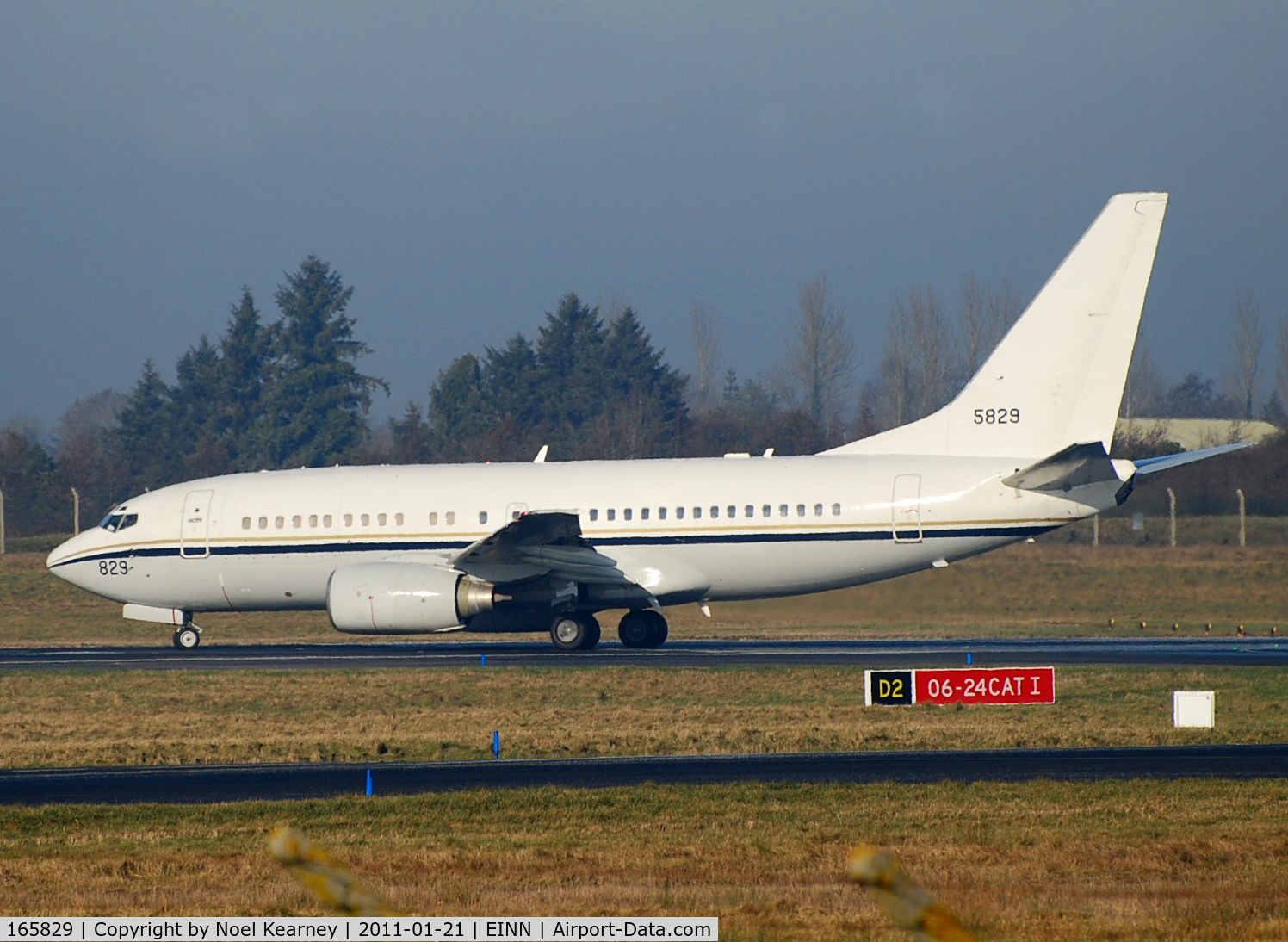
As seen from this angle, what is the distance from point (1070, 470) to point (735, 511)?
6056 mm

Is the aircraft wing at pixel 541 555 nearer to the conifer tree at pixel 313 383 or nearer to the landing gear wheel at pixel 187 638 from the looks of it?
the landing gear wheel at pixel 187 638

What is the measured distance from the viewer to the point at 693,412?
113 meters

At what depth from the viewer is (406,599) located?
96.6ft

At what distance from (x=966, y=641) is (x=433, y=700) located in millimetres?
13365

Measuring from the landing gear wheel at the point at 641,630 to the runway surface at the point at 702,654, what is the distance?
8.6 inches

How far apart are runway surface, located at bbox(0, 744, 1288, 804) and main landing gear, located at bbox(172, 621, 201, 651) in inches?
634

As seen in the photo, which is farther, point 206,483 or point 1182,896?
point 206,483

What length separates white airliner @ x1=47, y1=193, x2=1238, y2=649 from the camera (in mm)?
28766

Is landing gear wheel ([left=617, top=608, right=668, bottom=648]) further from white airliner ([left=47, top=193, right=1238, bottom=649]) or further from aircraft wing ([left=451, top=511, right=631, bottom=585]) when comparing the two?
aircraft wing ([left=451, top=511, right=631, bottom=585])

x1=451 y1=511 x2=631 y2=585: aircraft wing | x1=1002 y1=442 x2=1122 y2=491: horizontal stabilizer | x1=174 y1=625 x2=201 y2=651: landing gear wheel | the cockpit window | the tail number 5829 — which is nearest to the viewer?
x1=1002 y1=442 x2=1122 y2=491: horizontal stabilizer

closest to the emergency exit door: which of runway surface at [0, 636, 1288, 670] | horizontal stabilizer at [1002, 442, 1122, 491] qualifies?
horizontal stabilizer at [1002, 442, 1122, 491]

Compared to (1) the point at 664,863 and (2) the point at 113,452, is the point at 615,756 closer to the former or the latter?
(1) the point at 664,863

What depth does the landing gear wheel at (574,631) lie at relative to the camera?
30656 millimetres

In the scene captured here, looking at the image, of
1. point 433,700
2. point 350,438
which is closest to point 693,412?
point 350,438
